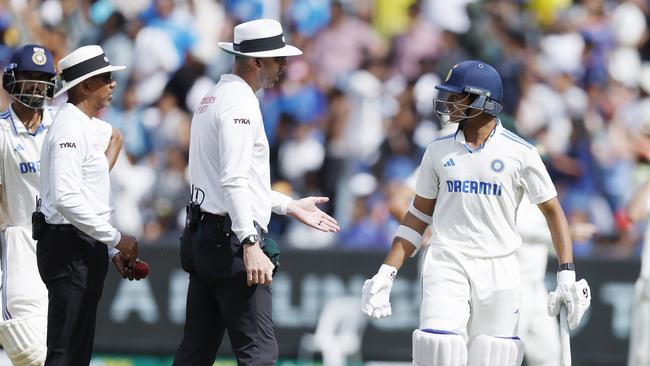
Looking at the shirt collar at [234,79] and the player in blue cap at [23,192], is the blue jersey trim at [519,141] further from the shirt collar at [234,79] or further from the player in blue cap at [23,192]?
the player in blue cap at [23,192]

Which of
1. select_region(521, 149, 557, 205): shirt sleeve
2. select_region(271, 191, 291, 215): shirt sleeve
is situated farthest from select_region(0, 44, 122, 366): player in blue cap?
select_region(521, 149, 557, 205): shirt sleeve

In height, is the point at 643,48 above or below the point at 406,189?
above

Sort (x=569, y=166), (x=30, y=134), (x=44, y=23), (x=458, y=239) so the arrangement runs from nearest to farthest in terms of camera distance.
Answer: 1. (x=458, y=239)
2. (x=30, y=134)
3. (x=569, y=166)
4. (x=44, y=23)

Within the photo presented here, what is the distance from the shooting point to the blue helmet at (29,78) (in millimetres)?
7227

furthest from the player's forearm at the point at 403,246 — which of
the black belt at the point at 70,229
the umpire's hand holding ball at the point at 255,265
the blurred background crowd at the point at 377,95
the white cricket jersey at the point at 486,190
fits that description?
the blurred background crowd at the point at 377,95

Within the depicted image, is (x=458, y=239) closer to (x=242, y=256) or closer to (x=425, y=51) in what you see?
(x=242, y=256)

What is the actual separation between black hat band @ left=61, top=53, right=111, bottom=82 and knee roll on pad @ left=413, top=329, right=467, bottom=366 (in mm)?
2241

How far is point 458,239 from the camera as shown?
6.81 m

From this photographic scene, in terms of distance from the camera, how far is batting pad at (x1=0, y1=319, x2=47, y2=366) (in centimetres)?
728

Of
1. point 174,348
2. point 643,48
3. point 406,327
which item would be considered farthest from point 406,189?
point 643,48

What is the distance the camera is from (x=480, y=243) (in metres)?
6.78

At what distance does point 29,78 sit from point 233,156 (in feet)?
5.62

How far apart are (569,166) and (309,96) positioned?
9.20 feet

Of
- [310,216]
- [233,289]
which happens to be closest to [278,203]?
[310,216]
